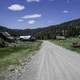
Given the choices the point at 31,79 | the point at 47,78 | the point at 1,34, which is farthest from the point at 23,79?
the point at 1,34

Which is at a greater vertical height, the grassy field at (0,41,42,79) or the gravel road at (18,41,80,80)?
the gravel road at (18,41,80,80)

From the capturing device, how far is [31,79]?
15.7m

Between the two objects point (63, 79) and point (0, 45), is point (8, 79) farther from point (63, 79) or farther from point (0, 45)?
point (0, 45)

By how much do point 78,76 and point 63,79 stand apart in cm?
131

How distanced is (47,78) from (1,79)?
298cm

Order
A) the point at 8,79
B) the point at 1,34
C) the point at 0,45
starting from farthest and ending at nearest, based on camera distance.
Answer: the point at 1,34, the point at 0,45, the point at 8,79

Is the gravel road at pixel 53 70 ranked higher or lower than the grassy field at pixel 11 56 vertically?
higher

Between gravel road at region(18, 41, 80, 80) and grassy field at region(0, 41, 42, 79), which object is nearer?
gravel road at region(18, 41, 80, 80)

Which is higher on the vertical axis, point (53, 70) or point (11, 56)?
point (53, 70)

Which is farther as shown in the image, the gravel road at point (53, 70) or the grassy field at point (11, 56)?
the grassy field at point (11, 56)

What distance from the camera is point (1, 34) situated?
4889 inches

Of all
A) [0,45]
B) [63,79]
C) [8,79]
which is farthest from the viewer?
[0,45]

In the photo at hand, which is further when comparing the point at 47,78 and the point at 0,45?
the point at 0,45

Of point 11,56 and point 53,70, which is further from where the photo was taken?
point 11,56
